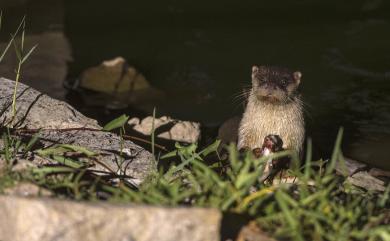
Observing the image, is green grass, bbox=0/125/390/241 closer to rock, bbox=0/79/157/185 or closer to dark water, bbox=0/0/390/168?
rock, bbox=0/79/157/185

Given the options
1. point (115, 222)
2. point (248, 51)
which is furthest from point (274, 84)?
point (248, 51)

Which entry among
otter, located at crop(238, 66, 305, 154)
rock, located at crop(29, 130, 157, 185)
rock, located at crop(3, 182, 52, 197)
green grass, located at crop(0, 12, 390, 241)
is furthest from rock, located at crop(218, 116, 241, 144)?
rock, located at crop(3, 182, 52, 197)

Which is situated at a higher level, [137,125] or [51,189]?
[51,189]

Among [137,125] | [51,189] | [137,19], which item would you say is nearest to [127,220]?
[51,189]

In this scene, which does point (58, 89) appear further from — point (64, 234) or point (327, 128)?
point (64, 234)

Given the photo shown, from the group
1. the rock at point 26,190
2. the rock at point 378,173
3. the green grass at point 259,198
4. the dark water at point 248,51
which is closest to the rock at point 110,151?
the green grass at point 259,198

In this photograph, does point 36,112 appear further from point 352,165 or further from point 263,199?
point 352,165
